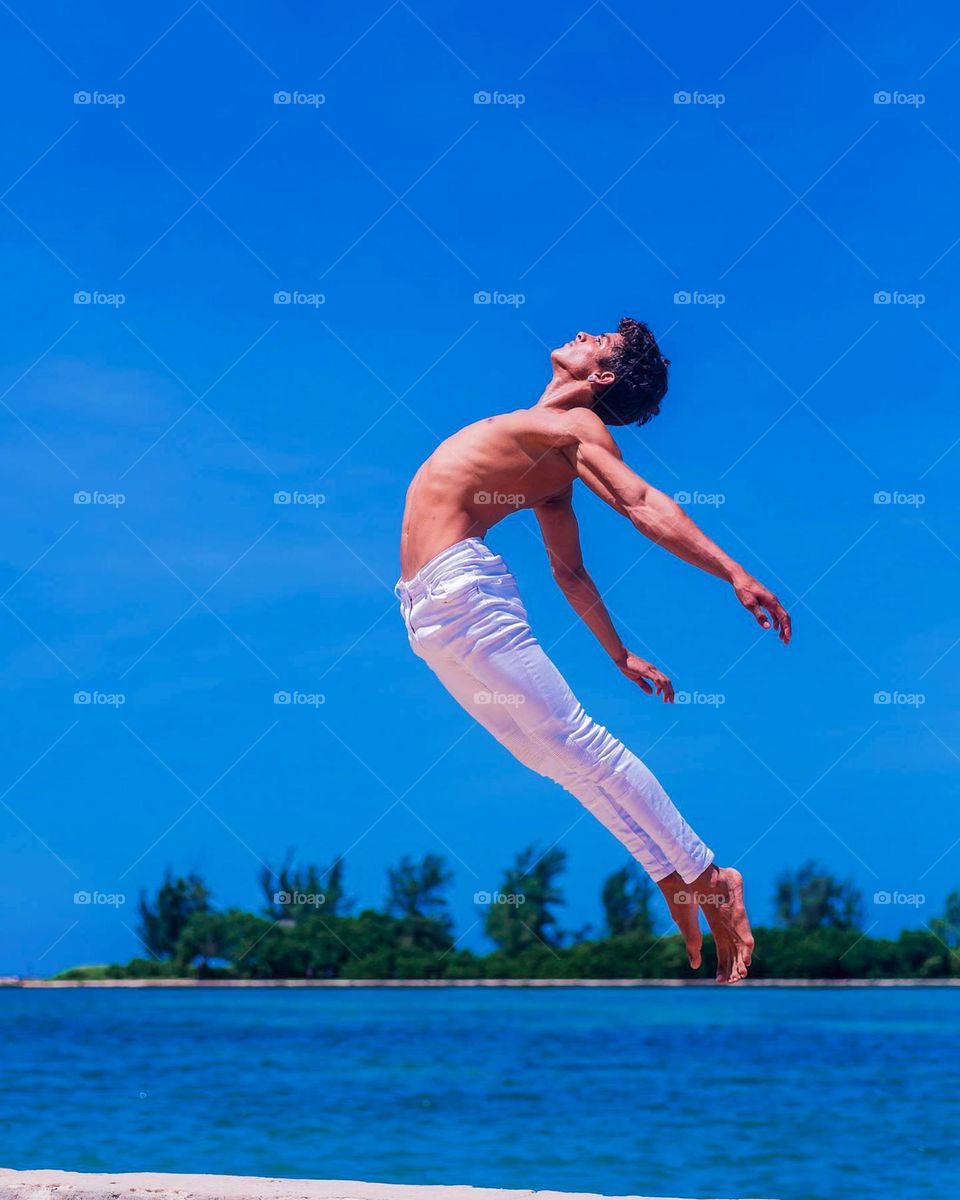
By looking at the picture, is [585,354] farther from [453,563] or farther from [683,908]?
[683,908]

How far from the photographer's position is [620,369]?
22.8 ft

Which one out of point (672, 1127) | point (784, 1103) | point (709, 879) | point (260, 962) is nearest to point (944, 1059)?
point (784, 1103)

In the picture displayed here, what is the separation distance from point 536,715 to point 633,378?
1.62 meters

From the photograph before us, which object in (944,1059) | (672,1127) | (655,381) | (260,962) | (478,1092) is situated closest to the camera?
(655,381)

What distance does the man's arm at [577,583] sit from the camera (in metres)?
7.17

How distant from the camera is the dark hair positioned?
695 cm

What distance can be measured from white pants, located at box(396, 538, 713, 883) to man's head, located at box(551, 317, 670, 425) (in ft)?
3.35

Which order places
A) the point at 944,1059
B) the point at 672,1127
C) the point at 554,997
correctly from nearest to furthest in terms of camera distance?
the point at 672,1127, the point at 944,1059, the point at 554,997

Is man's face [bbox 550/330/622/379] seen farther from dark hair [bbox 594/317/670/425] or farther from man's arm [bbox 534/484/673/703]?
man's arm [bbox 534/484/673/703]

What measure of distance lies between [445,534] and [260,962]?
108 metres

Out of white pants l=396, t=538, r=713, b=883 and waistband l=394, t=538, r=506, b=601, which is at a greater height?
waistband l=394, t=538, r=506, b=601

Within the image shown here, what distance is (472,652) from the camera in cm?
640

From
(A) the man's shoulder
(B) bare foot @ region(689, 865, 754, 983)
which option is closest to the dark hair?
(A) the man's shoulder

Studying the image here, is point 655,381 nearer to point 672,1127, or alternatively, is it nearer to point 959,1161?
point 959,1161
